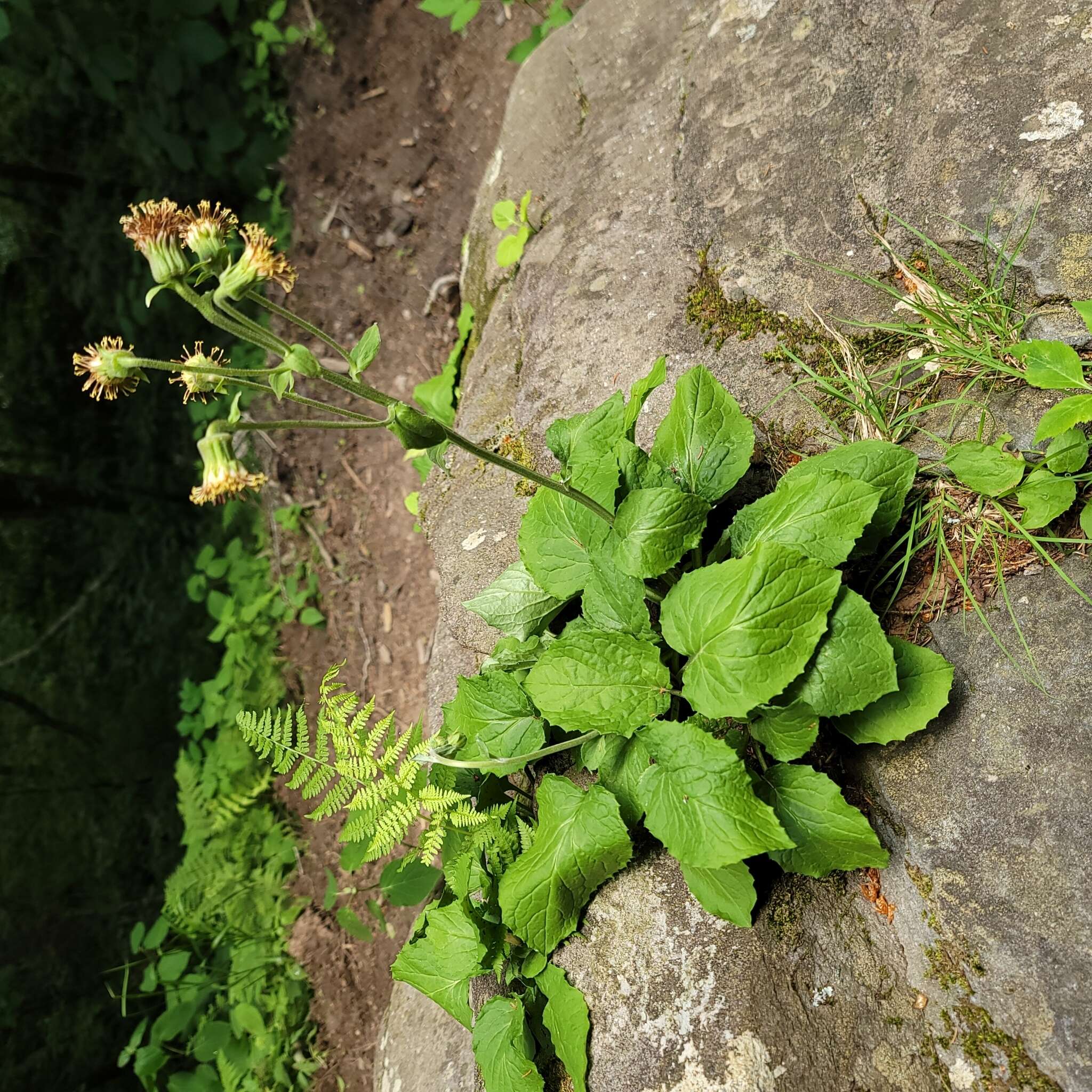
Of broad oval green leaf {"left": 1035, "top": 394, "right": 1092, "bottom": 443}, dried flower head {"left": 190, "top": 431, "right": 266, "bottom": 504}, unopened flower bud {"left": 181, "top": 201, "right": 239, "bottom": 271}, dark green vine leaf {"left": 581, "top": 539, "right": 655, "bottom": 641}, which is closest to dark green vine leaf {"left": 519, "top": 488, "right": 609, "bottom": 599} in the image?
dark green vine leaf {"left": 581, "top": 539, "right": 655, "bottom": 641}

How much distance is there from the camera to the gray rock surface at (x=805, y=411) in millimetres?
1708

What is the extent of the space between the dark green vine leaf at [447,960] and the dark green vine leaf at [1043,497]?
176cm

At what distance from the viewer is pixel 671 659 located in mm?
2000

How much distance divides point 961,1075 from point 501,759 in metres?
1.26

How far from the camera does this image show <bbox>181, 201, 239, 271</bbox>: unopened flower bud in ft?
4.83

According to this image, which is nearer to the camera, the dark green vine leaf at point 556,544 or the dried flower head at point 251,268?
the dried flower head at point 251,268

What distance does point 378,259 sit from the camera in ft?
15.1

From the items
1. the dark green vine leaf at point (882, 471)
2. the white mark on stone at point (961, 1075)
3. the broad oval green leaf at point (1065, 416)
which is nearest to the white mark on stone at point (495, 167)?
the dark green vine leaf at point (882, 471)

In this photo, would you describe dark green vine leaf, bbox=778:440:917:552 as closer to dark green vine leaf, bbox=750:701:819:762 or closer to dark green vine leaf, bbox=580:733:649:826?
dark green vine leaf, bbox=750:701:819:762

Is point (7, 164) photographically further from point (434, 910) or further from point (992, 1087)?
point (992, 1087)

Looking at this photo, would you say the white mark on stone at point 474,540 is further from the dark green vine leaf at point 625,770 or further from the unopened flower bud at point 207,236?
the unopened flower bud at point 207,236

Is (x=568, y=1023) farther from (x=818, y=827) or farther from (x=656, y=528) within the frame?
(x=656, y=528)

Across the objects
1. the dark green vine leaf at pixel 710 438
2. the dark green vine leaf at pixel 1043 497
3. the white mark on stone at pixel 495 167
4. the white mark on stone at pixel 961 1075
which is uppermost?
the white mark on stone at pixel 495 167

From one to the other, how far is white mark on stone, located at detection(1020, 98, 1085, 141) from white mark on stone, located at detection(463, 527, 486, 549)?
1.99m
